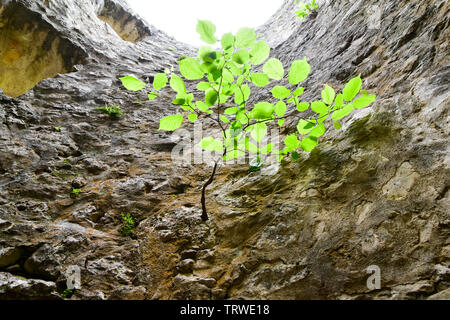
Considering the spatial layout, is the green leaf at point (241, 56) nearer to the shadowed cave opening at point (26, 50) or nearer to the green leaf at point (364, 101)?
the green leaf at point (364, 101)

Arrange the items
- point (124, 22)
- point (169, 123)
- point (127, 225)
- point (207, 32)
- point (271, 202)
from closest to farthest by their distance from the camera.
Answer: point (207, 32)
point (169, 123)
point (271, 202)
point (127, 225)
point (124, 22)

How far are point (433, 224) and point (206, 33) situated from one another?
5.29ft

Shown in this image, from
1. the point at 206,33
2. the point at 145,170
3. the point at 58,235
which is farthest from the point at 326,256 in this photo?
the point at 145,170

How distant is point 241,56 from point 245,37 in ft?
0.34

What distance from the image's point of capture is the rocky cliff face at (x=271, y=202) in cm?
148

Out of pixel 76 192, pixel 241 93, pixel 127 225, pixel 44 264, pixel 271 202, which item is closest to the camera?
pixel 241 93

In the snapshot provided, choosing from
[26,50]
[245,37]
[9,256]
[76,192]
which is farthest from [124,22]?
[245,37]

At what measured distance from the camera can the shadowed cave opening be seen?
211 inches

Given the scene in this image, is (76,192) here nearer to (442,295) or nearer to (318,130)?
(318,130)

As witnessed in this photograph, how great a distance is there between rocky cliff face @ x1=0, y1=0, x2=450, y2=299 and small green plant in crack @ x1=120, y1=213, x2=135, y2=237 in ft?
0.22

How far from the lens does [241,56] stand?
140 centimetres

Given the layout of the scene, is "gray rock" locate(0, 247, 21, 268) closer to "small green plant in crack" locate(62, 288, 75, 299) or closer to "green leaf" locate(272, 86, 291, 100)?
"small green plant in crack" locate(62, 288, 75, 299)

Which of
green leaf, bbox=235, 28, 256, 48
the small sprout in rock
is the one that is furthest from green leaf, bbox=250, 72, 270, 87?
the small sprout in rock
